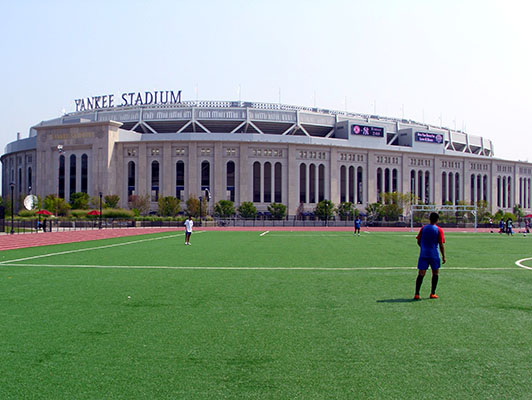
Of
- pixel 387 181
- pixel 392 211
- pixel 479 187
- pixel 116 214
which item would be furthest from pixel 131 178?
pixel 479 187

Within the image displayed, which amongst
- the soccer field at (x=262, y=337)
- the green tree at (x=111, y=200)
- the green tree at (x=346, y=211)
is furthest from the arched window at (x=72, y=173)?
the soccer field at (x=262, y=337)

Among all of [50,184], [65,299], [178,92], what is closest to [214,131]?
[178,92]

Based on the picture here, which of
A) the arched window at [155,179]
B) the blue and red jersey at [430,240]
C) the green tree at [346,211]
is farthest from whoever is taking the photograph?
the arched window at [155,179]

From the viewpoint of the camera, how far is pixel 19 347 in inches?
252

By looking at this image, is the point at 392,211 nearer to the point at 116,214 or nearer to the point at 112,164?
the point at 116,214

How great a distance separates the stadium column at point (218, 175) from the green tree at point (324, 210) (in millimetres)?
17729

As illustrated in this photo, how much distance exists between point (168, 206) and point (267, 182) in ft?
70.3

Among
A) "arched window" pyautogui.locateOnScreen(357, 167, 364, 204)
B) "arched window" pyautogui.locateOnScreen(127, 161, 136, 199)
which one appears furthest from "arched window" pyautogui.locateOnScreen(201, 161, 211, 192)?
"arched window" pyautogui.locateOnScreen(357, 167, 364, 204)

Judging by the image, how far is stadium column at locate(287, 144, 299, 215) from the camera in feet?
309

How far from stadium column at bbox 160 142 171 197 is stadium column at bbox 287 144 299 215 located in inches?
884

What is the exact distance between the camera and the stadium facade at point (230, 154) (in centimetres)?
9219

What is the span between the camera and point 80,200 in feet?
280

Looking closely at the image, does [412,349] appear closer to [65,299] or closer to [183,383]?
[183,383]

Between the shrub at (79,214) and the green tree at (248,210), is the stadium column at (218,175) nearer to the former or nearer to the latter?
the green tree at (248,210)
